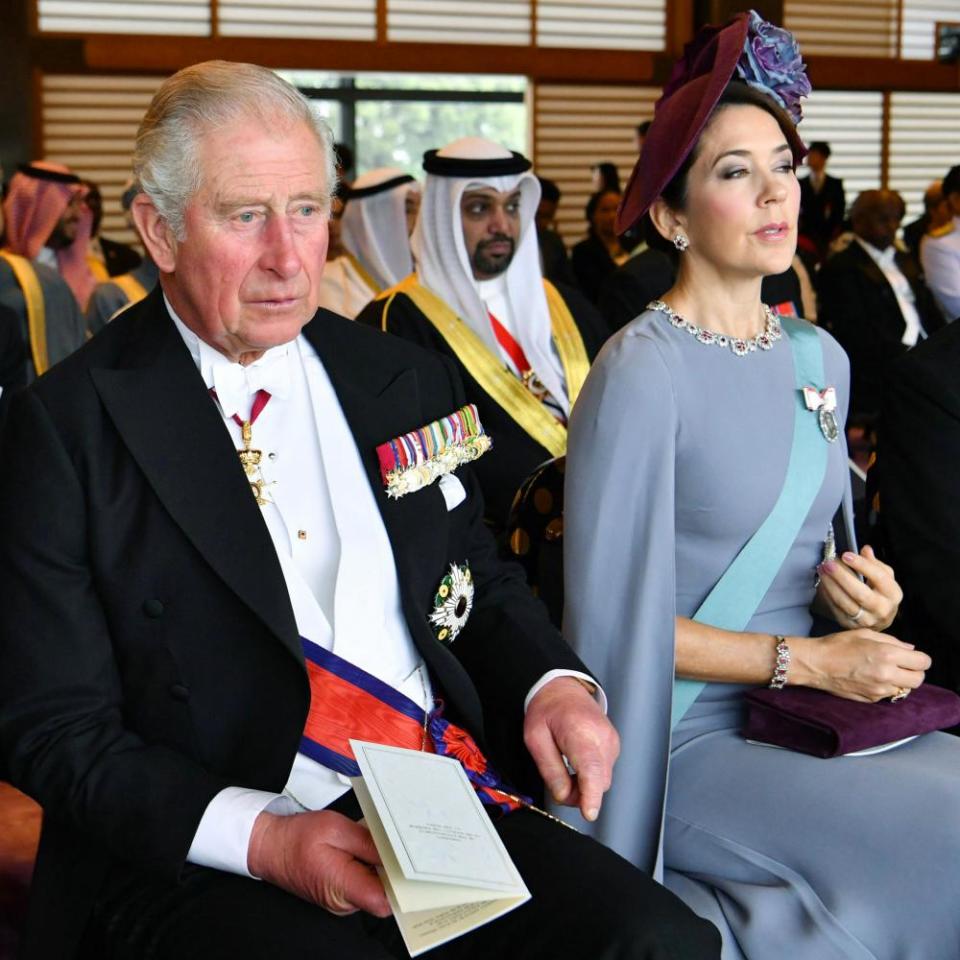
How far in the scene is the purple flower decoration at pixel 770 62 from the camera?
229cm

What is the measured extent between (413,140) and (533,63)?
1327 millimetres

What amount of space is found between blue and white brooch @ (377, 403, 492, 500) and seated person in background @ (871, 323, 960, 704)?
0.88 m

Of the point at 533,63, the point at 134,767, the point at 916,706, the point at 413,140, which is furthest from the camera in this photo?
the point at 413,140

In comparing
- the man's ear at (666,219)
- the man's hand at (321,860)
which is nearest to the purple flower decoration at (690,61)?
the man's ear at (666,219)

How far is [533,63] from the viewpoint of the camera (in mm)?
10523

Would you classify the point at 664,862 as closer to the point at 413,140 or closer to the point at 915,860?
the point at 915,860

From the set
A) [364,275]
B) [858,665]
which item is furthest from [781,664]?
[364,275]

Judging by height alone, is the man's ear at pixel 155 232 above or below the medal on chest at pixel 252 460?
above

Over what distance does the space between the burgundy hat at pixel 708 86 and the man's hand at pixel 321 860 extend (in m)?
1.20

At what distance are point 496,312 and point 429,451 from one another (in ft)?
9.15

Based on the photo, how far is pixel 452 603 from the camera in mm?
1923

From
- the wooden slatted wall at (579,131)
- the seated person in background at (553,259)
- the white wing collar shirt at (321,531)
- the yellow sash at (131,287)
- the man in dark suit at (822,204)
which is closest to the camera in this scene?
the white wing collar shirt at (321,531)

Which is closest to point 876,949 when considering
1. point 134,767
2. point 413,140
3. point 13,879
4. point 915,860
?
point 915,860

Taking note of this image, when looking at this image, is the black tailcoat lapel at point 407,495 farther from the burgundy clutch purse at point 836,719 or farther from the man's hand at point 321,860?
the burgundy clutch purse at point 836,719
